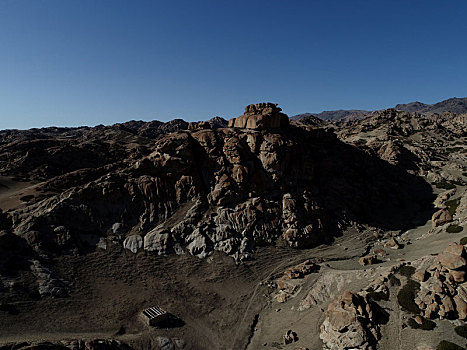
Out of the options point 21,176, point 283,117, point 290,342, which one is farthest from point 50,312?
point 21,176

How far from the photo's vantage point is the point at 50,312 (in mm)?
32375

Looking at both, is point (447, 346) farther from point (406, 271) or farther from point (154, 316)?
point (154, 316)

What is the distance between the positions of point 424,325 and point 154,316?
2988cm

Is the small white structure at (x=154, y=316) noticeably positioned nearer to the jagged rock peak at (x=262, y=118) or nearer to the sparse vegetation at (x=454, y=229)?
the sparse vegetation at (x=454, y=229)

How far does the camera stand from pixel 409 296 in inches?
1110

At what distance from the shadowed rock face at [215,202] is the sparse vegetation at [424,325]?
2617cm

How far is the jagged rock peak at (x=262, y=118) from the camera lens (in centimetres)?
6906

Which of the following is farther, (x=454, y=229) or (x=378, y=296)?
(x=454, y=229)

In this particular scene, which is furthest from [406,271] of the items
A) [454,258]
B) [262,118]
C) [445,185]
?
[445,185]

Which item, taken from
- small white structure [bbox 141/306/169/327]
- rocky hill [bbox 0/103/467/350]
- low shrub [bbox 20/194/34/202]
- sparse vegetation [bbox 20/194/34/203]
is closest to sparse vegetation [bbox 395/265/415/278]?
rocky hill [bbox 0/103/467/350]

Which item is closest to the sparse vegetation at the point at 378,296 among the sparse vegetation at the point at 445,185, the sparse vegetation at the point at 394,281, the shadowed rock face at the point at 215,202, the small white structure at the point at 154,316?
the sparse vegetation at the point at 394,281

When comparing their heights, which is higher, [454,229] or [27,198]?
[27,198]

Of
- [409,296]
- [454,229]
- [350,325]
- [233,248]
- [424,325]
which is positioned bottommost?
[350,325]

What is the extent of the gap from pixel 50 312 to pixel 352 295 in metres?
36.0
